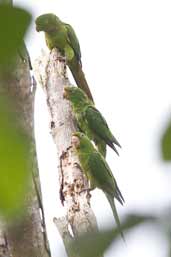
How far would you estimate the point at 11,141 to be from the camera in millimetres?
180

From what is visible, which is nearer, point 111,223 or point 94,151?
point 111,223

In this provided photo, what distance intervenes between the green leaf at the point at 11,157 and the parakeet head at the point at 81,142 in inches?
108

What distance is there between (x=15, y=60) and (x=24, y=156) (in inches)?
1.6

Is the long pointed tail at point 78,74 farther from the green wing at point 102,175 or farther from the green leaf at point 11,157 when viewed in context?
the green leaf at point 11,157

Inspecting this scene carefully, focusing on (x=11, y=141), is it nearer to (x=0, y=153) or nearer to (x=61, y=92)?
(x=0, y=153)

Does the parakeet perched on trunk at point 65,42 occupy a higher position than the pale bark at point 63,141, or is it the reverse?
the parakeet perched on trunk at point 65,42

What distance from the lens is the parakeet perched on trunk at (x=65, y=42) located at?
3371 mm

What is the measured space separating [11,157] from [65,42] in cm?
Result: 330

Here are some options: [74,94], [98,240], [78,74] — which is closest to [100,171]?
[74,94]

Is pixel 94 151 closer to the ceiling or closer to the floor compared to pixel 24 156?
closer to the ceiling

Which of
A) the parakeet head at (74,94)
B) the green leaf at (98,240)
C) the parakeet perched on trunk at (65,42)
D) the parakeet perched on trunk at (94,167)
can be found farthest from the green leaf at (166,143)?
the parakeet perched on trunk at (65,42)

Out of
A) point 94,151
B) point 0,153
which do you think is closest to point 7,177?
point 0,153

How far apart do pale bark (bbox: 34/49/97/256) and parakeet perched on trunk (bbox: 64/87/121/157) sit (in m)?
0.05

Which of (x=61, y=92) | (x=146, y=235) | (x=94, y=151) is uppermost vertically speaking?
(x=61, y=92)
